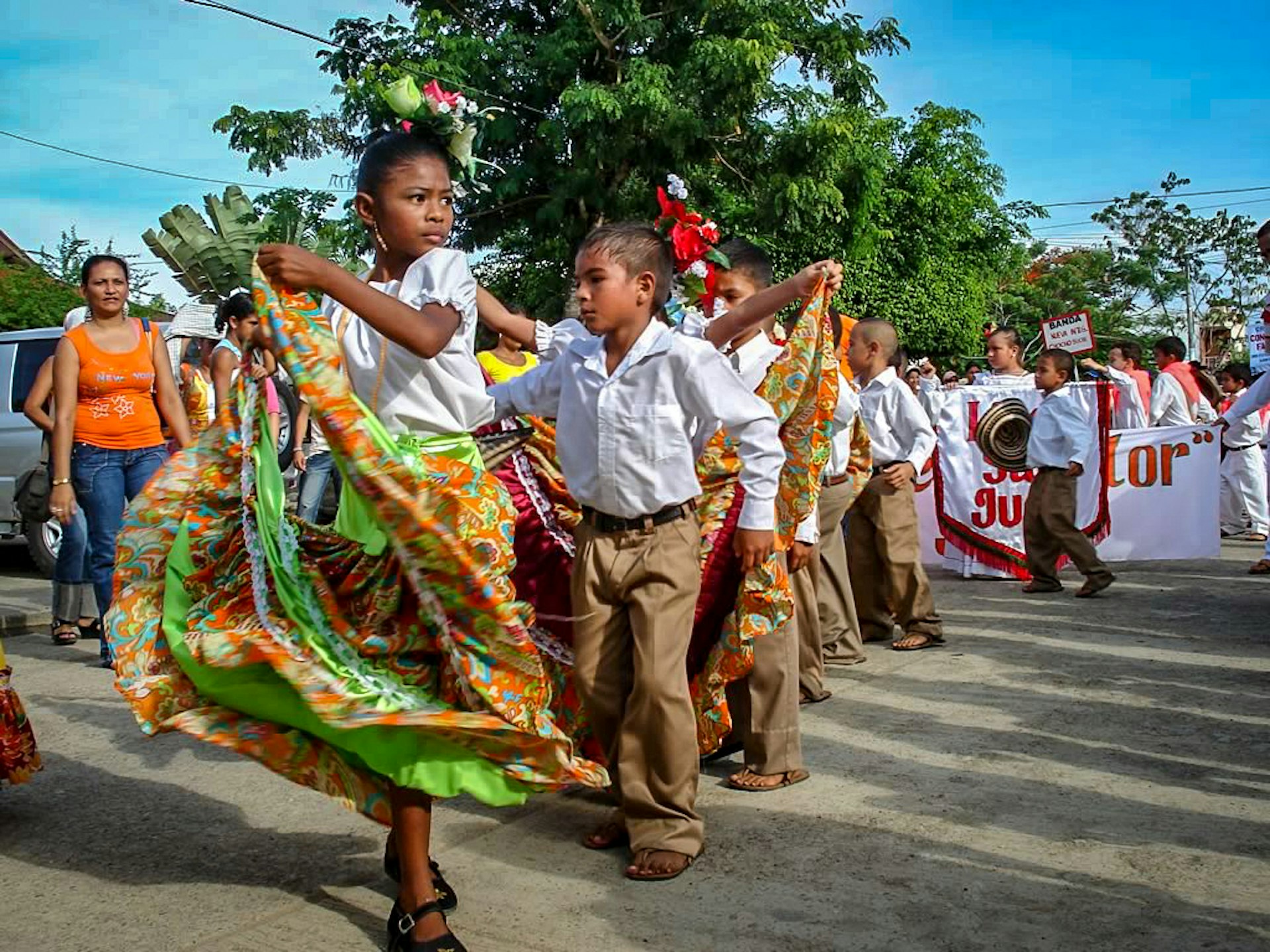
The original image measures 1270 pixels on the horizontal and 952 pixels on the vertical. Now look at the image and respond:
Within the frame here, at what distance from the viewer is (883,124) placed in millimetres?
22641

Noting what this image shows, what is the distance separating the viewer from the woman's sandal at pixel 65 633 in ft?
23.3

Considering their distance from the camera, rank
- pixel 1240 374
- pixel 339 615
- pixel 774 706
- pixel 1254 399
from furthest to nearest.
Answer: pixel 1240 374
pixel 1254 399
pixel 774 706
pixel 339 615

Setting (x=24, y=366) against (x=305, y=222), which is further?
(x=305, y=222)

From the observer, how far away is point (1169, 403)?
12.0m

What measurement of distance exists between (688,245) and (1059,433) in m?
5.53

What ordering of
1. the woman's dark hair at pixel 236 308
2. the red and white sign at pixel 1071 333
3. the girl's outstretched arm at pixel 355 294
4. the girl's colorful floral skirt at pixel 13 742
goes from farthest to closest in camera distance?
the red and white sign at pixel 1071 333
the woman's dark hair at pixel 236 308
the girl's colorful floral skirt at pixel 13 742
the girl's outstretched arm at pixel 355 294

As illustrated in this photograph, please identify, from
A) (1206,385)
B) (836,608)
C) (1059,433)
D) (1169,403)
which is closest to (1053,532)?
(1059,433)

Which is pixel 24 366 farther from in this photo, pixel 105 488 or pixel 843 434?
pixel 843 434

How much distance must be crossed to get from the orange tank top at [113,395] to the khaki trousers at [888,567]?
3.89 metres

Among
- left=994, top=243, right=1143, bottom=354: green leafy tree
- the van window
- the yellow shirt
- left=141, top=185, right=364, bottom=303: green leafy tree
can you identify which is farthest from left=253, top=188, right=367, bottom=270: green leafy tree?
left=994, top=243, right=1143, bottom=354: green leafy tree

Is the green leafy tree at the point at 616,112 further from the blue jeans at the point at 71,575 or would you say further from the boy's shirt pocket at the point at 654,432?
the boy's shirt pocket at the point at 654,432

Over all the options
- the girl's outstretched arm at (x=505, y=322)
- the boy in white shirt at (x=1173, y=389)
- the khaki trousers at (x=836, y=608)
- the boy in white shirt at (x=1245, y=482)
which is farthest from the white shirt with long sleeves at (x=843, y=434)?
the boy in white shirt at (x=1245, y=482)

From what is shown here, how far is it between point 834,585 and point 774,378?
250cm

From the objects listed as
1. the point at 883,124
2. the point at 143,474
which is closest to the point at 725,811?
the point at 143,474
